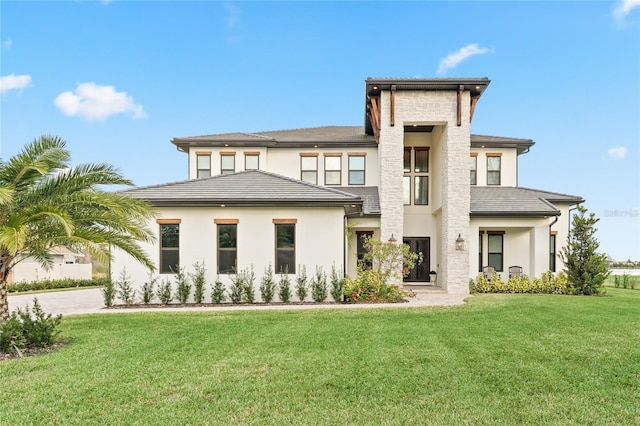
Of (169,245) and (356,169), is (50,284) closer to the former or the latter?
(169,245)

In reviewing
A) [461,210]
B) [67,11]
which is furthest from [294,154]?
[67,11]

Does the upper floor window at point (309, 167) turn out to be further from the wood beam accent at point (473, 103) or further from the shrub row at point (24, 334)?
the shrub row at point (24, 334)

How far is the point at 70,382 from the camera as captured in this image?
5.18 meters

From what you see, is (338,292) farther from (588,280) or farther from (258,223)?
(588,280)

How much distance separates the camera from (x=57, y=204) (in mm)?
7793

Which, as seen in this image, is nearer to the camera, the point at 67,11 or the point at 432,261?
the point at 67,11

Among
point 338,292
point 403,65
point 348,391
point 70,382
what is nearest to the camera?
point 348,391

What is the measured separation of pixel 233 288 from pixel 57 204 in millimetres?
6562

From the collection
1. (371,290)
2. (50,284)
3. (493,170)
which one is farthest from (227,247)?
(50,284)

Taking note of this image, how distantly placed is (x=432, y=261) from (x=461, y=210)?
391 cm

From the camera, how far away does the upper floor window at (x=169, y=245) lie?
13.3 m

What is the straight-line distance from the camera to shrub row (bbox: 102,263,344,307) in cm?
1300

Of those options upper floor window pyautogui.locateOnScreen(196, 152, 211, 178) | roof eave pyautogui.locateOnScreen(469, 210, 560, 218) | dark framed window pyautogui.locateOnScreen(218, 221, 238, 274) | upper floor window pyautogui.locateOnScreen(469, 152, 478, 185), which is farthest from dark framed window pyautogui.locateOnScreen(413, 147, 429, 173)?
upper floor window pyautogui.locateOnScreen(196, 152, 211, 178)

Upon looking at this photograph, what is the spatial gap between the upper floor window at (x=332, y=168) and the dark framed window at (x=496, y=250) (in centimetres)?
831
